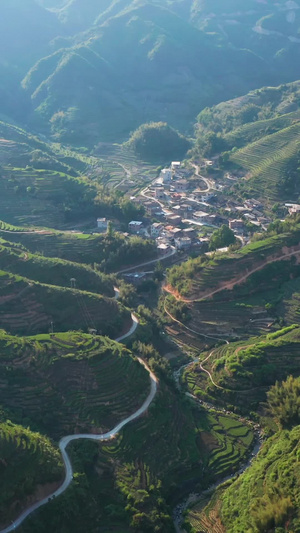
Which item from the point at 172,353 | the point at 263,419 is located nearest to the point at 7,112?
the point at 172,353

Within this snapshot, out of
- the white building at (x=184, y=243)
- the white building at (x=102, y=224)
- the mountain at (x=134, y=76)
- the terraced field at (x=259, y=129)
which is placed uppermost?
the mountain at (x=134, y=76)

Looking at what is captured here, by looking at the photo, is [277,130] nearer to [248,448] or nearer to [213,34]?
[248,448]

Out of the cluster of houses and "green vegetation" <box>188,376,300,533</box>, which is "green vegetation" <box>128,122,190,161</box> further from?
"green vegetation" <box>188,376,300,533</box>

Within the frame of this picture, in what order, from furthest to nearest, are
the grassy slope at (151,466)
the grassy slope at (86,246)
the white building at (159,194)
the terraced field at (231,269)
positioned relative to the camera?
the white building at (159,194)
the grassy slope at (86,246)
the terraced field at (231,269)
the grassy slope at (151,466)

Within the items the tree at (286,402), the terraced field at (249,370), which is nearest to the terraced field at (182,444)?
the terraced field at (249,370)

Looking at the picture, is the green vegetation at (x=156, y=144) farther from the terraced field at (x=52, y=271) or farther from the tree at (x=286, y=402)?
the tree at (x=286, y=402)
